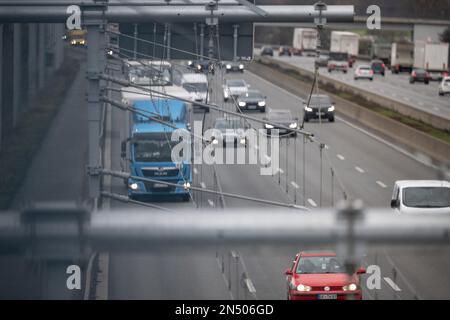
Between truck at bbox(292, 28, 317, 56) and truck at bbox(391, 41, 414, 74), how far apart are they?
7.95 m

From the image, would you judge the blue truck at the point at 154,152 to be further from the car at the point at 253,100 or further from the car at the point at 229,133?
the car at the point at 253,100

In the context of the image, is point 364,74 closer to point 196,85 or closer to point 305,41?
point 305,41

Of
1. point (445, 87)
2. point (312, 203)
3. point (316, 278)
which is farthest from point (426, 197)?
point (445, 87)

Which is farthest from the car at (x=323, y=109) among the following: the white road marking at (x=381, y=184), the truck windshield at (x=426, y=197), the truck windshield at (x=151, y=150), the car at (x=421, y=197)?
the truck windshield at (x=426, y=197)

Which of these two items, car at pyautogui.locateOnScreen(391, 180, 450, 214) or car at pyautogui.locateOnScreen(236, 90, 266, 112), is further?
car at pyautogui.locateOnScreen(236, 90, 266, 112)

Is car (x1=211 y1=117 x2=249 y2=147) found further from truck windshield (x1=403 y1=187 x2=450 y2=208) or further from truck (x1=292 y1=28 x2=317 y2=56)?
truck (x1=292 y1=28 x2=317 y2=56)

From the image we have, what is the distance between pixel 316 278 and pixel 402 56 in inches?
3310

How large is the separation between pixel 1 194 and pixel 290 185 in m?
15.0

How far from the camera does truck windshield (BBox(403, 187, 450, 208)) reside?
24453 mm

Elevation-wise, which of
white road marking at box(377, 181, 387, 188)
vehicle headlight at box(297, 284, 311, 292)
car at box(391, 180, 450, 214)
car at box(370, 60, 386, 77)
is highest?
car at box(370, 60, 386, 77)

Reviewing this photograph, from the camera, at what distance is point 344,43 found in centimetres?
10706

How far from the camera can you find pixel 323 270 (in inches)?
712

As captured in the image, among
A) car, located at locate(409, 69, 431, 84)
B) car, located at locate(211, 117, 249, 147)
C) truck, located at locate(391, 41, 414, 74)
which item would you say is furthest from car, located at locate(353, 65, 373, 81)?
car, located at locate(211, 117, 249, 147)
